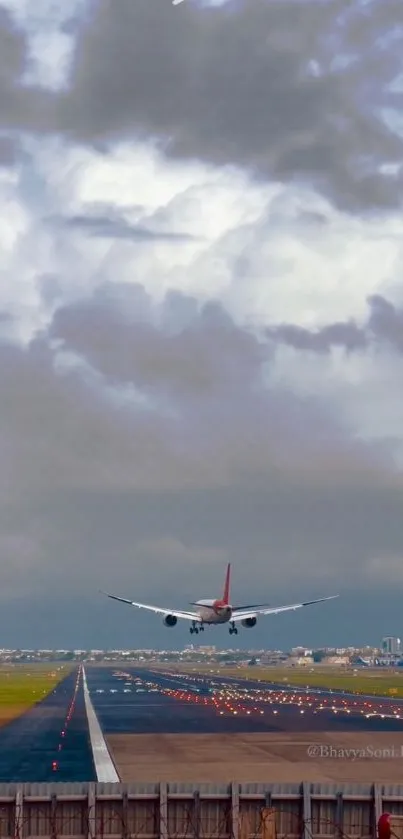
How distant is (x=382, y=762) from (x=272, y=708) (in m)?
72.9

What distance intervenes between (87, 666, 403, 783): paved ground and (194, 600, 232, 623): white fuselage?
13.3 meters

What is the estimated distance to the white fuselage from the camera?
175625mm

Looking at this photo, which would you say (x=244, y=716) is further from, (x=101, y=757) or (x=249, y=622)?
(x=101, y=757)

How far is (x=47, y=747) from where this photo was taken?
120438 mm

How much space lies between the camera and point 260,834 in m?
46.1

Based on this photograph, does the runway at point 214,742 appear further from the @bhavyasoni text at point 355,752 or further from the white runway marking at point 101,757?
the white runway marking at point 101,757

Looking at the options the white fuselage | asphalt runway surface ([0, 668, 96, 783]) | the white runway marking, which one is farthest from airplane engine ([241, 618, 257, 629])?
the white runway marking

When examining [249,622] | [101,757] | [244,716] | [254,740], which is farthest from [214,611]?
[101,757]

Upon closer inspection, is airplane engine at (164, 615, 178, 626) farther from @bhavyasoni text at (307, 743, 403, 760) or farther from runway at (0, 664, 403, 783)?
@bhavyasoni text at (307, 743, 403, 760)

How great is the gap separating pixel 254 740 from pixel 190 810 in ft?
266

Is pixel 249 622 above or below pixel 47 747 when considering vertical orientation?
above

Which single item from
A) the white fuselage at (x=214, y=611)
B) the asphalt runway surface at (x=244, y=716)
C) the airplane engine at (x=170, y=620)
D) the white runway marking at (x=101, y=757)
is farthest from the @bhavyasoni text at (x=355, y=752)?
the airplane engine at (x=170, y=620)

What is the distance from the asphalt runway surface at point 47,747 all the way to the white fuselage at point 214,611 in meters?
23.3

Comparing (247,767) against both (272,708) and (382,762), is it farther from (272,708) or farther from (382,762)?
(272,708)
